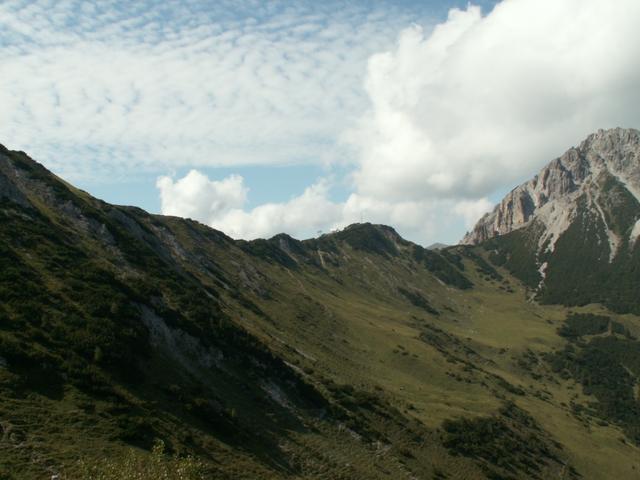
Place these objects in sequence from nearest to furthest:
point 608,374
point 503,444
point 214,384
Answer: point 214,384
point 503,444
point 608,374

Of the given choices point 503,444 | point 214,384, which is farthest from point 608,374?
point 214,384

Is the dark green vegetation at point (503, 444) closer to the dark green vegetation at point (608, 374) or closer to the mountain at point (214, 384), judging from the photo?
the mountain at point (214, 384)

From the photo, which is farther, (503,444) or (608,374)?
(608,374)

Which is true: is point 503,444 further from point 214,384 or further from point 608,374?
point 608,374

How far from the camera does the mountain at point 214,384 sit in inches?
1384

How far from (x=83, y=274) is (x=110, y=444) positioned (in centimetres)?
3056

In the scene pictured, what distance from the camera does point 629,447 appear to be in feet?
379

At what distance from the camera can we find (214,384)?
5516 cm

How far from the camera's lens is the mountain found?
35156 millimetres

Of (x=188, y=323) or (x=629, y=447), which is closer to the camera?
(x=188, y=323)

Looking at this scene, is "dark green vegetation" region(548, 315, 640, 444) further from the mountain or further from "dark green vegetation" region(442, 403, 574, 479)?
"dark green vegetation" region(442, 403, 574, 479)

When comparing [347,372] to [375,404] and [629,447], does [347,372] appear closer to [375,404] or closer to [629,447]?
[375,404]

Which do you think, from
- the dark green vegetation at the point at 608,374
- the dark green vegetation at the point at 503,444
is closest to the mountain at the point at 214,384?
the dark green vegetation at the point at 503,444

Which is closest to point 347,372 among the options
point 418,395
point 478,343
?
point 418,395
